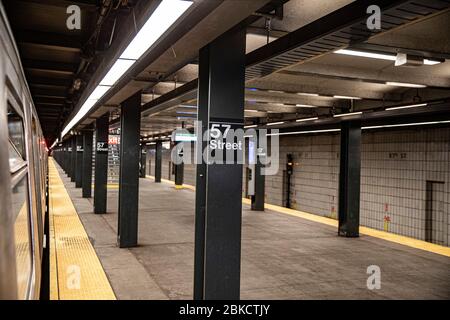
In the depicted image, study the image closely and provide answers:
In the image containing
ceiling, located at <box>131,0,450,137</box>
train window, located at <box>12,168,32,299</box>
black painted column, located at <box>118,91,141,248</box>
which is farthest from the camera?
black painted column, located at <box>118,91,141,248</box>

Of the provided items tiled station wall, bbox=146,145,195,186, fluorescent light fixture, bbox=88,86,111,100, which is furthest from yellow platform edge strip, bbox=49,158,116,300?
tiled station wall, bbox=146,145,195,186

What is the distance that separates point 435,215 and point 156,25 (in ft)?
29.6

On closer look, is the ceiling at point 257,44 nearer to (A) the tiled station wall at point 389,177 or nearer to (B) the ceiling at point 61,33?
(B) the ceiling at point 61,33

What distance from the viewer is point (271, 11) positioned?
405 centimetres

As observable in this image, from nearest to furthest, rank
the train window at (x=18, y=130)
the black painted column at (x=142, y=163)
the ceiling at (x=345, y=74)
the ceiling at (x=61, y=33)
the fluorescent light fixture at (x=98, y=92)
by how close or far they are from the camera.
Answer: the train window at (x=18, y=130) < the ceiling at (x=61, y=33) < the ceiling at (x=345, y=74) < the fluorescent light fixture at (x=98, y=92) < the black painted column at (x=142, y=163)

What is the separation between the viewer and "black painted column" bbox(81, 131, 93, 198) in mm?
13852

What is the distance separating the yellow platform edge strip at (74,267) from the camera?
4.55 m

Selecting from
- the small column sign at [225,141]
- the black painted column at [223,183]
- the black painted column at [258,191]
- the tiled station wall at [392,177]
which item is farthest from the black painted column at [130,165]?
the tiled station wall at [392,177]

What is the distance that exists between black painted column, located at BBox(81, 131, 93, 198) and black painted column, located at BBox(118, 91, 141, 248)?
279 inches

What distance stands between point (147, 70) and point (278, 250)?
4.37 meters

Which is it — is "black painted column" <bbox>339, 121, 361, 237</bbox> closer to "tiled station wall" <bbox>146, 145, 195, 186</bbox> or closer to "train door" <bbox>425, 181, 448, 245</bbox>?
"train door" <bbox>425, 181, 448, 245</bbox>

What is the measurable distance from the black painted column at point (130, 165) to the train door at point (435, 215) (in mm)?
7052

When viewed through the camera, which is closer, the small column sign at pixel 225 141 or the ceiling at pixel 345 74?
the small column sign at pixel 225 141
